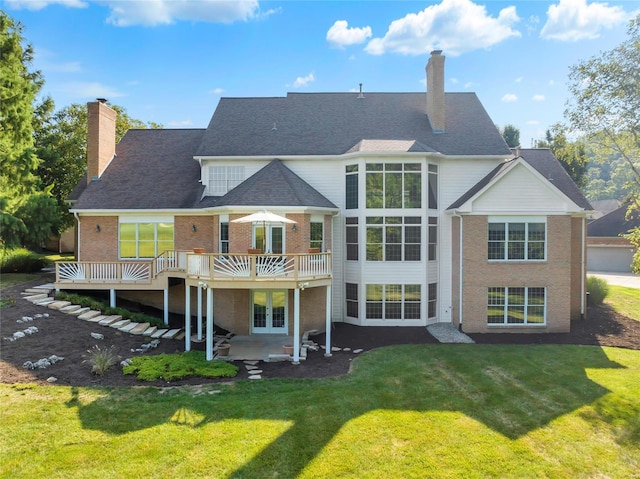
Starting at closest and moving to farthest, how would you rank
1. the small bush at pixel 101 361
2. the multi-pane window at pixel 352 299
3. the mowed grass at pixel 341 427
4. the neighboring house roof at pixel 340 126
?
1. the mowed grass at pixel 341 427
2. the small bush at pixel 101 361
3. the multi-pane window at pixel 352 299
4. the neighboring house roof at pixel 340 126

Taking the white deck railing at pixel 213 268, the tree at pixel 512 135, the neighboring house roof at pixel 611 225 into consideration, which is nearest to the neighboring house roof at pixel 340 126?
the white deck railing at pixel 213 268

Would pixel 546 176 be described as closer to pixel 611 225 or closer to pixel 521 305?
pixel 521 305

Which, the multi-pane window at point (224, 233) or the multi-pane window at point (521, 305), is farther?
the multi-pane window at point (224, 233)

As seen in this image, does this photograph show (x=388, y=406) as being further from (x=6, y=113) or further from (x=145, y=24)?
(x=6, y=113)

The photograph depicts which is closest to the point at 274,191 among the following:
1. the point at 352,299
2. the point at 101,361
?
the point at 352,299

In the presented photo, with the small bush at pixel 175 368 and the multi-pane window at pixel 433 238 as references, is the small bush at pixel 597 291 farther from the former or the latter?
the small bush at pixel 175 368

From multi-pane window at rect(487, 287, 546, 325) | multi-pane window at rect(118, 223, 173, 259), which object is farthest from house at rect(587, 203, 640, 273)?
multi-pane window at rect(118, 223, 173, 259)
